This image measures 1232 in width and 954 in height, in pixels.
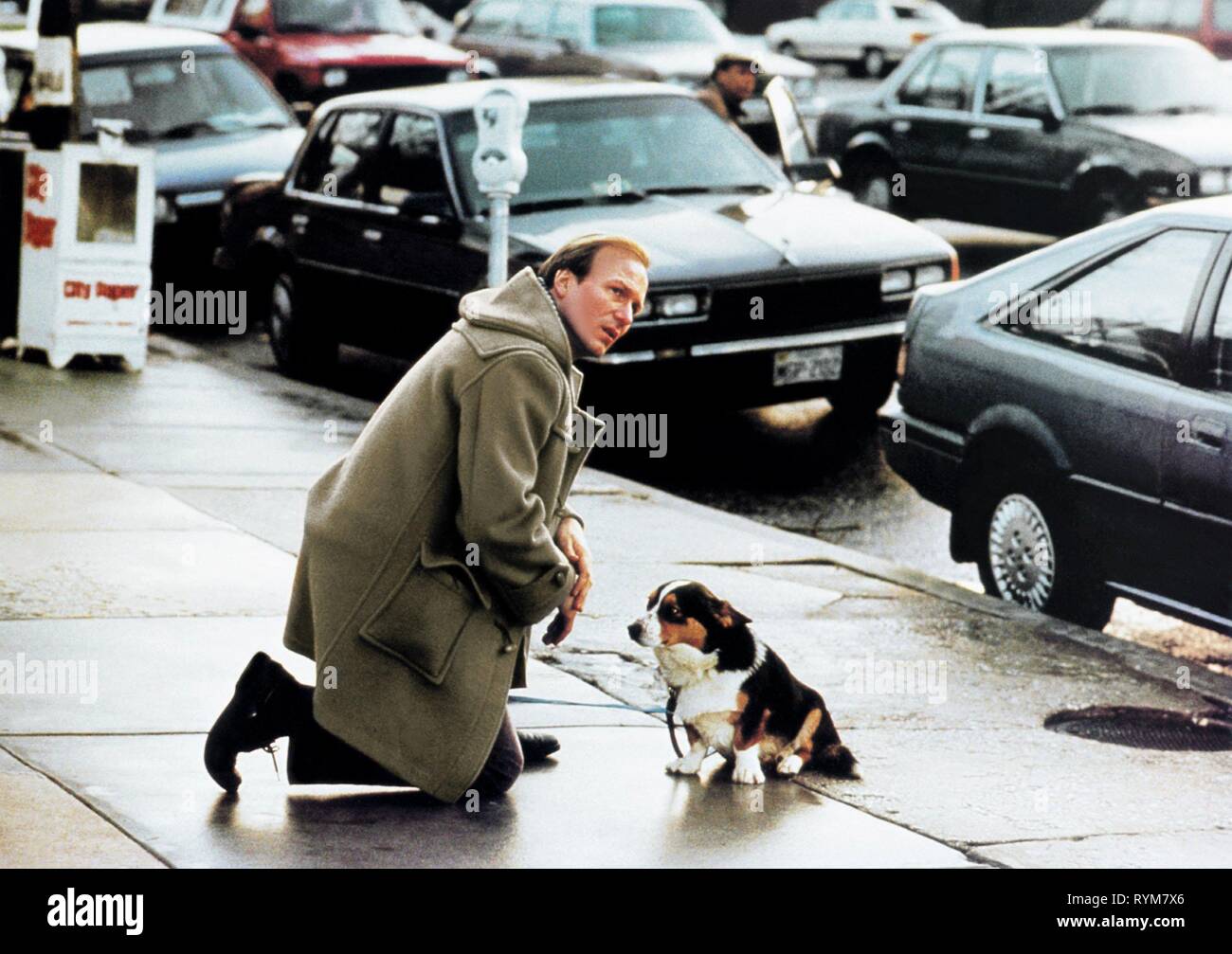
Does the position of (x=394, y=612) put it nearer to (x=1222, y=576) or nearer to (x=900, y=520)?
(x=1222, y=576)

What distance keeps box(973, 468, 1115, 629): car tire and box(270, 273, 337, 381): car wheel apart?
510 centimetres

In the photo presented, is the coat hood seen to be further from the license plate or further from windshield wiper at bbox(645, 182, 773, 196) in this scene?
windshield wiper at bbox(645, 182, 773, 196)

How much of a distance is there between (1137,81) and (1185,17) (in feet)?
39.6

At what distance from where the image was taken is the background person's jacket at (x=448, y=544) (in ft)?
15.6

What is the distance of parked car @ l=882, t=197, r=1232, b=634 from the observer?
6.92 meters

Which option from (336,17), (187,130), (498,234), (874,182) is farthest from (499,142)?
(336,17)

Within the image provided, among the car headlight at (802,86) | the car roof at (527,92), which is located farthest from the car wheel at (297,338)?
the car headlight at (802,86)

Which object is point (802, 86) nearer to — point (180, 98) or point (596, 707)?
point (180, 98)

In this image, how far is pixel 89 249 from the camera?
38.6ft

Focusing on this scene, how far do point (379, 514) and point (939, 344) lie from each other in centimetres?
377

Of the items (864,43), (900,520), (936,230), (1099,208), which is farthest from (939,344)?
(864,43)

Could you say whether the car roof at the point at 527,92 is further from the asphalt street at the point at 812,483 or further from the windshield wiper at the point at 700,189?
the asphalt street at the point at 812,483

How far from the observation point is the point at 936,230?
61.3 feet

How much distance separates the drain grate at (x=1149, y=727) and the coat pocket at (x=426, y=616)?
6.94 ft
